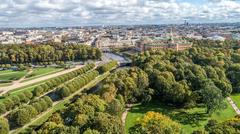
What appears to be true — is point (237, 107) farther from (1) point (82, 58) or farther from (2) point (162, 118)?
(1) point (82, 58)

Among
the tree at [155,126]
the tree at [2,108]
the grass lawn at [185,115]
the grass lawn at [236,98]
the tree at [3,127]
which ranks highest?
the tree at [155,126]

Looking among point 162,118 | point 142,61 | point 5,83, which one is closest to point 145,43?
point 142,61

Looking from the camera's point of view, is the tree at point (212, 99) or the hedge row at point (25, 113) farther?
the tree at point (212, 99)

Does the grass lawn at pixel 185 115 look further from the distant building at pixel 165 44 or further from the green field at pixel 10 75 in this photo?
the distant building at pixel 165 44

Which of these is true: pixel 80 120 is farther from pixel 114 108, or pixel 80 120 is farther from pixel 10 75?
pixel 10 75

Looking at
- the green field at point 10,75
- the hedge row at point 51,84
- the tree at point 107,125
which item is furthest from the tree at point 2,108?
the green field at point 10,75
